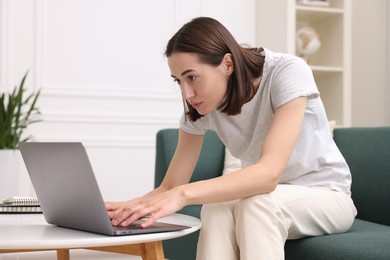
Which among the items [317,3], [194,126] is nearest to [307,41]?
[317,3]

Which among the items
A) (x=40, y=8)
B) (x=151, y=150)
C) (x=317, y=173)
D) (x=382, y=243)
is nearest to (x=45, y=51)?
(x=40, y=8)

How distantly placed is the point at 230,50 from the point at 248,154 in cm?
33

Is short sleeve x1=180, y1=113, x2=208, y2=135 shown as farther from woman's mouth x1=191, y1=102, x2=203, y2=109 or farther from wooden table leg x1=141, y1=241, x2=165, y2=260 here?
wooden table leg x1=141, y1=241, x2=165, y2=260

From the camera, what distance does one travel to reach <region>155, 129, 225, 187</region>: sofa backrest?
9.12 ft

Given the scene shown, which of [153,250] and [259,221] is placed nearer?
[153,250]

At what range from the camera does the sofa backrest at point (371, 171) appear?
7.57ft

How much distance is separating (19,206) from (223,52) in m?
0.70

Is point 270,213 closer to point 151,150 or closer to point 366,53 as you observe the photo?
point 151,150

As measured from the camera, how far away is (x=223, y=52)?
66.2 inches

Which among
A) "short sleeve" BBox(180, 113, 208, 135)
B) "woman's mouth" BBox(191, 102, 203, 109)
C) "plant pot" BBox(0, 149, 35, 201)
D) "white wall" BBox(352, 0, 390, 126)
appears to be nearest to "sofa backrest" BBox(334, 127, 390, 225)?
"short sleeve" BBox(180, 113, 208, 135)

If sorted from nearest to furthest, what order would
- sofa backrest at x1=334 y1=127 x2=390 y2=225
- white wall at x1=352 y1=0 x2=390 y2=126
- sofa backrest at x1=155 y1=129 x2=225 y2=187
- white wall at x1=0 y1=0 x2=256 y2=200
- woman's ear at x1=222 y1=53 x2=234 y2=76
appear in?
woman's ear at x1=222 y1=53 x2=234 y2=76 < sofa backrest at x1=334 y1=127 x2=390 y2=225 < sofa backrest at x1=155 y1=129 x2=225 y2=187 < white wall at x1=0 y1=0 x2=256 y2=200 < white wall at x1=352 y1=0 x2=390 y2=126

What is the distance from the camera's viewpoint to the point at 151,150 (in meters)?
3.74

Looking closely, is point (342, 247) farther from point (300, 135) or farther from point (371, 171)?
point (371, 171)

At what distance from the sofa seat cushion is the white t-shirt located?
0.50 ft
